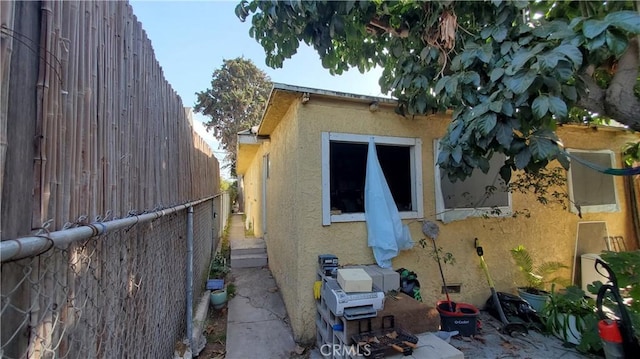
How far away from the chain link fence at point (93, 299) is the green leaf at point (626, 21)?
387 centimetres

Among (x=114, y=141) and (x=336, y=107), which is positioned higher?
(x=336, y=107)

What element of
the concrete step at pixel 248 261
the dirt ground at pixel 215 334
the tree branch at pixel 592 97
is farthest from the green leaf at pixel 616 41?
the concrete step at pixel 248 261

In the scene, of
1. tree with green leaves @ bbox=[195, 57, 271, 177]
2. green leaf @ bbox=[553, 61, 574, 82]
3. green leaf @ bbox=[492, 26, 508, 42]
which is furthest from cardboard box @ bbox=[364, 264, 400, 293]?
tree with green leaves @ bbox=[195, 57, 271, 177]

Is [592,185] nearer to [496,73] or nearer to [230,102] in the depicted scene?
[496,73]

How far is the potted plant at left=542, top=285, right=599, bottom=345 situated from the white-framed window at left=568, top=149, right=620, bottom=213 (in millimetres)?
2200

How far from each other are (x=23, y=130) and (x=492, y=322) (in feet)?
17.7

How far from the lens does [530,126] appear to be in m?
2.88

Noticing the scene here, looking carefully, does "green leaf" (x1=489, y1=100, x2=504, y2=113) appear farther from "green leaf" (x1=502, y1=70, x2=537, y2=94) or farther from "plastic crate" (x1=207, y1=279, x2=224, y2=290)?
"plastic crate" (x1=207, y1=279, x2=224, y2=290)

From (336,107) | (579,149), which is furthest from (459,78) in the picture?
(579,149)

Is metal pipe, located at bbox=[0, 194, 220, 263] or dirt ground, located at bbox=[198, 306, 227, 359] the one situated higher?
metal pipe, located at bbox=[0, 194, 220, 263]

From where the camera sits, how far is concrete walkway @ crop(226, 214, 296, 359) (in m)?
3.61

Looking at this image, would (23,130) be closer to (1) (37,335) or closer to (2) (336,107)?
(1) (37,335)

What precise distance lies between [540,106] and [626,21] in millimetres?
856

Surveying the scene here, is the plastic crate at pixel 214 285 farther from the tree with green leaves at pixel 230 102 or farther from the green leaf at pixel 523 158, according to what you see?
the tree with green leaves at pixel 230 102
